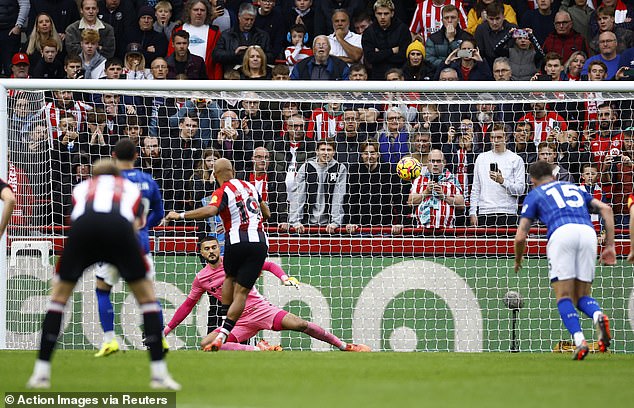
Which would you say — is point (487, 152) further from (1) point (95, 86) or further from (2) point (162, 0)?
(2) point (162, 0)

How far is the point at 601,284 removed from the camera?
565 inches

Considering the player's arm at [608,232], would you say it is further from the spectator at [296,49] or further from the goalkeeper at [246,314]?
the spectator at [296,49]

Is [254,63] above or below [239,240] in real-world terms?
above

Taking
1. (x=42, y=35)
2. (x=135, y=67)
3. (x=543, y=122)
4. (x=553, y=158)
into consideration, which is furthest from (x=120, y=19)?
(x=553, y=158)

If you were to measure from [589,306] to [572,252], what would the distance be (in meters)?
0.56

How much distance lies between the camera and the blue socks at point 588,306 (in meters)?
10.9

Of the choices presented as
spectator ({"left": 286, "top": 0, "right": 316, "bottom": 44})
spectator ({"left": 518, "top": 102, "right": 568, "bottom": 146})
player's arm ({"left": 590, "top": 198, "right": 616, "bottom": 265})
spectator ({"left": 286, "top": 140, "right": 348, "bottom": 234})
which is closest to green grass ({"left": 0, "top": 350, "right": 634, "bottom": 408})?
player's arm ({"left": 590, "top": 198, "right": 616, "bottom": 265})

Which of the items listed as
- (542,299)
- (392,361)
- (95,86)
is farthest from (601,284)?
(95,86)

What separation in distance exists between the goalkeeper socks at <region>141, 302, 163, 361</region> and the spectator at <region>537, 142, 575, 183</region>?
7.64m

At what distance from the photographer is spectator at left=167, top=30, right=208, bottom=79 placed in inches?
648

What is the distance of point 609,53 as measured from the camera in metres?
16.0

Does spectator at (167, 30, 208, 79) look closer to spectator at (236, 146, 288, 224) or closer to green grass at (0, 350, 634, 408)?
spectator at (236, 146, 288, 224)

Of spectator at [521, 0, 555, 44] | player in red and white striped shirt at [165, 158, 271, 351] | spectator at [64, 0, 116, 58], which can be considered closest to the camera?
player in red and white striped shirt at [165, 158, 271, 351]

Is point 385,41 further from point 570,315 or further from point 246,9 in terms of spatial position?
point 570,315
